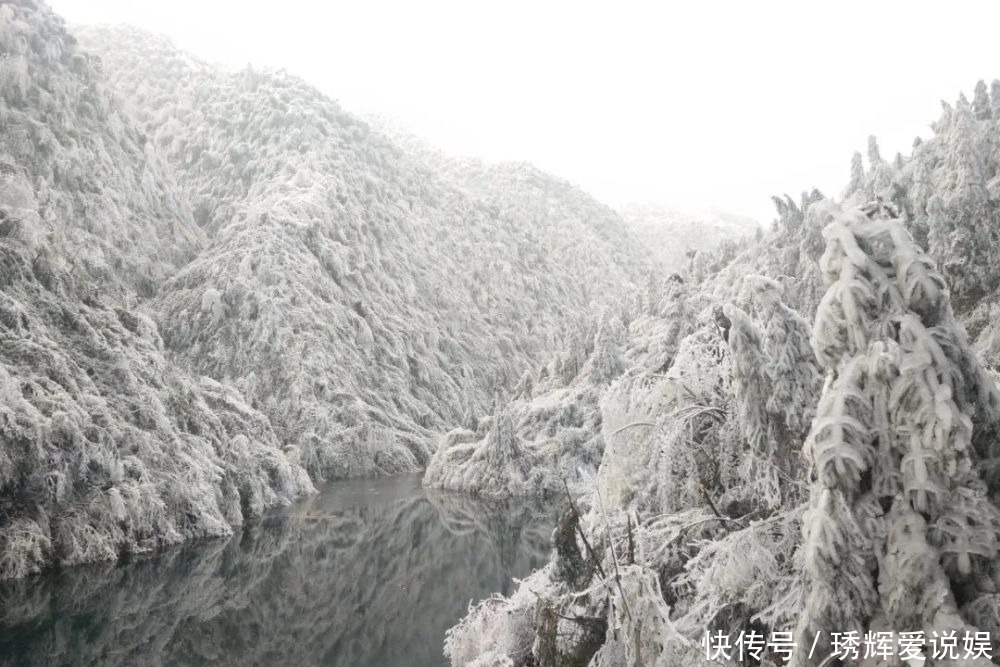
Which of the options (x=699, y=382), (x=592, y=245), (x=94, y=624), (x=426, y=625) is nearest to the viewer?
(x=699, y=382)

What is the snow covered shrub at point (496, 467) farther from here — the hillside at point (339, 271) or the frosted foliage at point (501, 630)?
the frosted foliage at point (501, 630)

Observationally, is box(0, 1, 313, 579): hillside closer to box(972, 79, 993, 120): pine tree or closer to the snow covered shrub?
the snow covered shrub

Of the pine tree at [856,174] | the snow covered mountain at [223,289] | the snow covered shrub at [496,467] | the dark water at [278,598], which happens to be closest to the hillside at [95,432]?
the snow covered mountain at [223,289]

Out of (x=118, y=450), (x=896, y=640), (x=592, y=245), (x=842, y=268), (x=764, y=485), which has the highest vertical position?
(x=592, y=245)

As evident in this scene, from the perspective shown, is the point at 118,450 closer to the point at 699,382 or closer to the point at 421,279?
the point at 699,382

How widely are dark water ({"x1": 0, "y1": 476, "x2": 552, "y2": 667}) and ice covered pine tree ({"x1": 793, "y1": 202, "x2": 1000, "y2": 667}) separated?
16.1m

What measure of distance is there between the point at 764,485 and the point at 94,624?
2109 cm

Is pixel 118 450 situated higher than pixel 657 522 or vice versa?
pixel 657 522

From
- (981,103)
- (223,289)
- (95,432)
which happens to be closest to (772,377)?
(95,432)

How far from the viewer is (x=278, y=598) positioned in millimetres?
27953

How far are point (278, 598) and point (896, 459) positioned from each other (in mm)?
25483

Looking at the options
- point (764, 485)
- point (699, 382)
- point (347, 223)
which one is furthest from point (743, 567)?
point (347, 223)

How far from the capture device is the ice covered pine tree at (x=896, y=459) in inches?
249

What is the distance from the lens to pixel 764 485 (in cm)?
987
